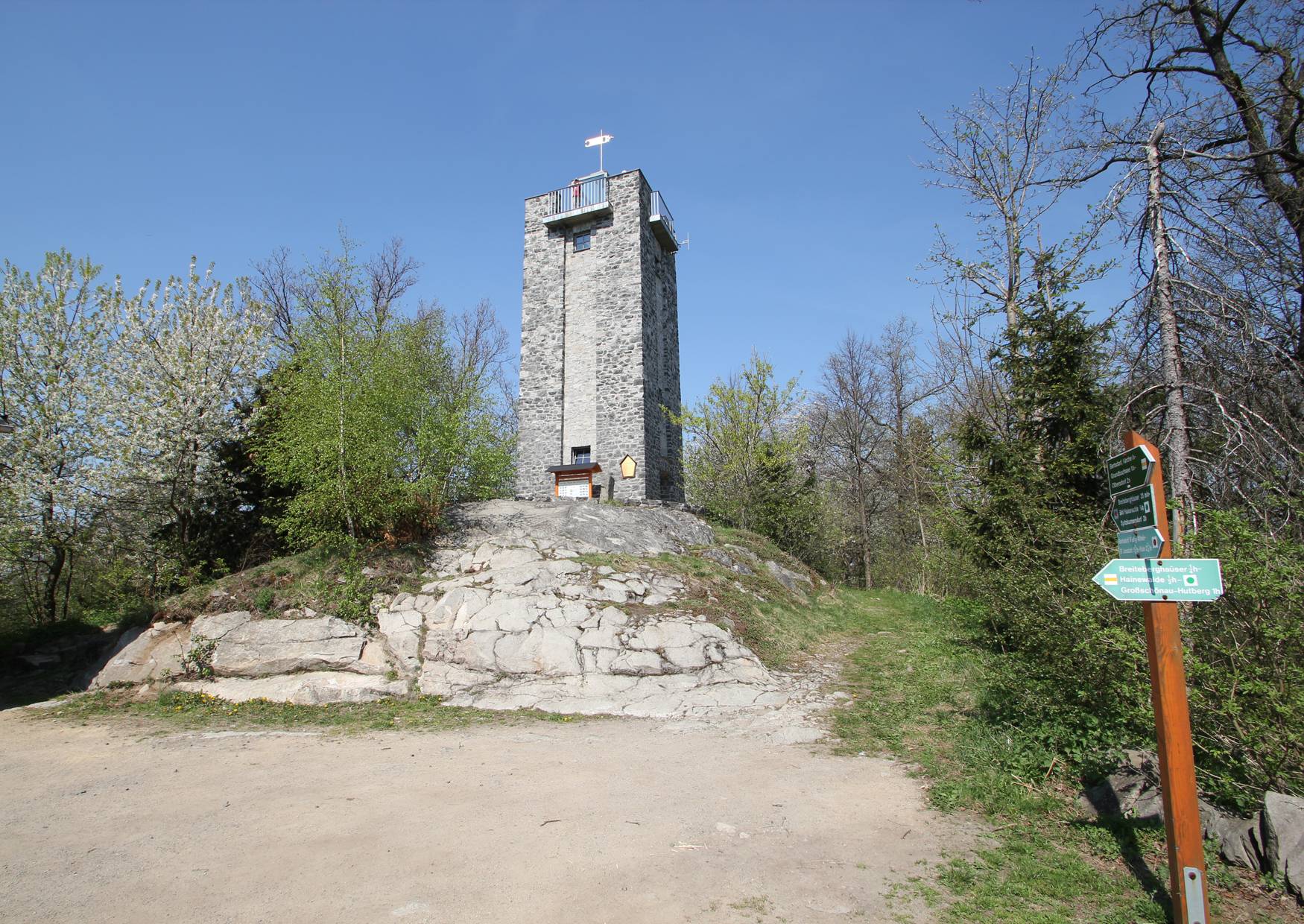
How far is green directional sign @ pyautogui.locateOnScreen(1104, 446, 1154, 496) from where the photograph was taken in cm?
319

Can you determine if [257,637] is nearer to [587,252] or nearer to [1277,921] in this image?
[1277,921]

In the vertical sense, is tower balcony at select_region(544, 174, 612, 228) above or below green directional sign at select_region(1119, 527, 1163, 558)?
above

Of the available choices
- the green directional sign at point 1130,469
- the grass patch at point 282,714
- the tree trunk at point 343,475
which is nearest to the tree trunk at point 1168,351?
the green directional sign at point 1130,469

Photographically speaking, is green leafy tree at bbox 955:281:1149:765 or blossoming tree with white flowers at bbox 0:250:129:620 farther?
blossoming tree with white flowers at bbox 0:250:129:620

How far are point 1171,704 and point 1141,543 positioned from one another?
0.81 metres

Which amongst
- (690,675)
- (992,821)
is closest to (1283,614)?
(992,821)

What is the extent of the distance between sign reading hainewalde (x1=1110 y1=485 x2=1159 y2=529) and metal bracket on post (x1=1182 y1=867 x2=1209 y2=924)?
5.41 ft

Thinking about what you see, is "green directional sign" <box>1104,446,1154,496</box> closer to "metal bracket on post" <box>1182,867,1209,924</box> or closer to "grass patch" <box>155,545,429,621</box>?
"metal bracket on post" <box>1182,867,1209,924</box>

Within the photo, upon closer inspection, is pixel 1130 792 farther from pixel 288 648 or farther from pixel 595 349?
pixel 595 349

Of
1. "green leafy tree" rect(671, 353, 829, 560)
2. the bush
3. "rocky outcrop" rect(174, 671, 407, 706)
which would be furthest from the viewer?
"green leafy tree" rect(671, 353, 829, 560)

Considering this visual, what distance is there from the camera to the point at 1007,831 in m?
4.22

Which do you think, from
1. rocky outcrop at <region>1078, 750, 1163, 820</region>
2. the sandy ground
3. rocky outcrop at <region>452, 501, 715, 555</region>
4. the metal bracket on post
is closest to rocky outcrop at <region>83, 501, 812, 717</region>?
rocky outcrop at <region>452, 501, 715, 555</region>

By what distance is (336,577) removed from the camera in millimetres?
10672

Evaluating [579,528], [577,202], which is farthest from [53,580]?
[577,202]
